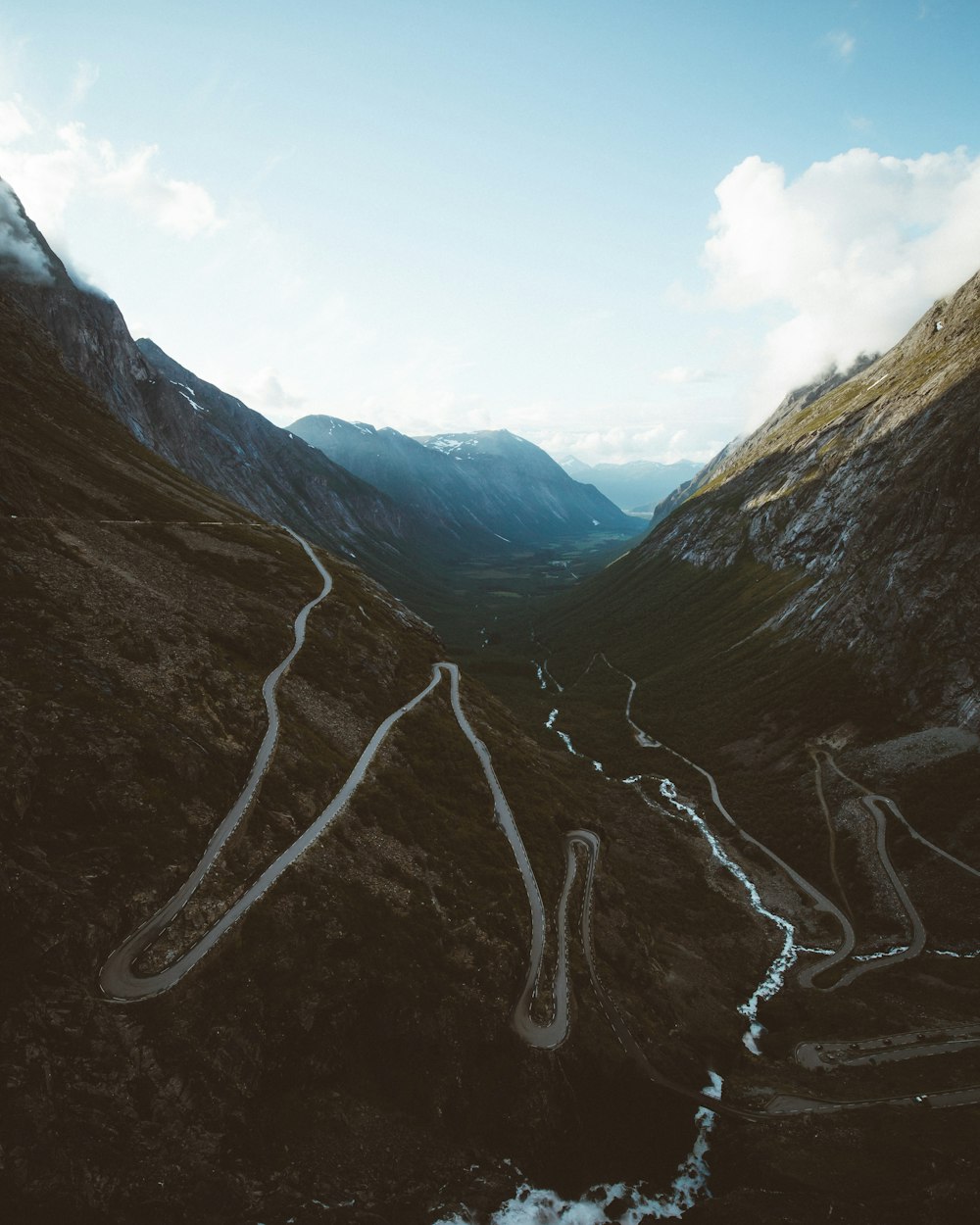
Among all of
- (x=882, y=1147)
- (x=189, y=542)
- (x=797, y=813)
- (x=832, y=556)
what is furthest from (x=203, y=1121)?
(x=832, y=556)

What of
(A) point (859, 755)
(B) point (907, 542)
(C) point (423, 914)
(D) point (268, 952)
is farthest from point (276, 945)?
(B) point (907, 542)

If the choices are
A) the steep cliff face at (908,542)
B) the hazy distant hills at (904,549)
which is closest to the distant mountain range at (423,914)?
the steep cliff face at (908,542)

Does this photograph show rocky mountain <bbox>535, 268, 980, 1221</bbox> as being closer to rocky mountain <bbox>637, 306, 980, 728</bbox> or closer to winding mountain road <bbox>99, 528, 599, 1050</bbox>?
rocky mountain <bbox>637, 306, 980, 728</bbox>

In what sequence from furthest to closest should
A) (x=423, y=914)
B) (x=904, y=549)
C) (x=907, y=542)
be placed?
(x=907, y=542)
(x=904, y=549)
(x=423, y=914)

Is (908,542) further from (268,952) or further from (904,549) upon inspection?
(268,952)

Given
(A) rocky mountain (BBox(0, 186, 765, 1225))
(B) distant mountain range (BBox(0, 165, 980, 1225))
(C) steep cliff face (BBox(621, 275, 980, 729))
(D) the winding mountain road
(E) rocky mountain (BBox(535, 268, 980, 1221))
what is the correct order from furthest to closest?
1. (C) steep cliff face (BBox(621, 275, 980, 729))
2. (E) rocky mountain (BBox(535, 268, 980, 1221))
3. (D) the winding mountain road
4. (B) distant mountain range (BBox(0, 165, 980, 1225))
5. (A) rocky mountain (BBox(0, 186, 765, 1225))

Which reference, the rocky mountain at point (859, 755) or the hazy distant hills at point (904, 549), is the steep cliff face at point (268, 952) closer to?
the rocky mountain at point (859, 755)

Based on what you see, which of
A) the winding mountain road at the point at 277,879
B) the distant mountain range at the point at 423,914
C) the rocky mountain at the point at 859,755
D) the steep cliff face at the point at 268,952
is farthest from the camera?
the rocky mountain at the point at 859,755

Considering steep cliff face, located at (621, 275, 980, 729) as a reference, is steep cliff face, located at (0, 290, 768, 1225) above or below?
below

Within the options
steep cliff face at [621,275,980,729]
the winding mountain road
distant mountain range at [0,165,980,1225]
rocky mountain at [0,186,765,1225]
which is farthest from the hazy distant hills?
the winding mountain road

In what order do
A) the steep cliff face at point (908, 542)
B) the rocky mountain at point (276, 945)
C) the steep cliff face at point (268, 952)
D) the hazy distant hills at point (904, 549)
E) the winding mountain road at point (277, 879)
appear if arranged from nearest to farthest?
1. the steep cliff face at point (268, 952)
2. the rocky mountain at point (276, 945)
3. the winding mountain road at point (277, 879)
4. the steep cliff face at point (908, 542)
5. the hazy distant hills at point (904, 549)

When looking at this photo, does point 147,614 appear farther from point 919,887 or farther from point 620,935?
point 919,887
